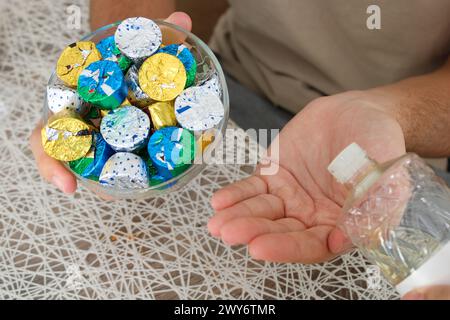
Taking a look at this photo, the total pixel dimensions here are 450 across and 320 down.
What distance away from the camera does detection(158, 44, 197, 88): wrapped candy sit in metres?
0.90

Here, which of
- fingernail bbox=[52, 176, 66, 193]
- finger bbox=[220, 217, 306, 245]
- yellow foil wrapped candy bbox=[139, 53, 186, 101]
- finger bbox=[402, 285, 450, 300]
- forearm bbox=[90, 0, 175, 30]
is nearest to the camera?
finger bbox=[402, 285, 450, 300]

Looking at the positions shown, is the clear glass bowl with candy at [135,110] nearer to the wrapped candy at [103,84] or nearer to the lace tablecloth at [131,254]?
the wrapped candy at [103,84]

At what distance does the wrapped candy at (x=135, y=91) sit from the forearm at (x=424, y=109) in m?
0.42

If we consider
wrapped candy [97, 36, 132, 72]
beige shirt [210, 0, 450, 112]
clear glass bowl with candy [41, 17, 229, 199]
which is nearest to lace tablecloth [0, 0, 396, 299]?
clear glass bowl with candy [41, 17, 229, 199]

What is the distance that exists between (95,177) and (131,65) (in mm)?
222

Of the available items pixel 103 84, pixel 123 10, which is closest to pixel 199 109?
pixel 103 84

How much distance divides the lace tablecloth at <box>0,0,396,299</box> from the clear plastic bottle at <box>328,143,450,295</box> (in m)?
0.16

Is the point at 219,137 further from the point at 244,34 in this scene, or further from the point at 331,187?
the point at 244,34

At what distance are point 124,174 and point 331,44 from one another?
61cm

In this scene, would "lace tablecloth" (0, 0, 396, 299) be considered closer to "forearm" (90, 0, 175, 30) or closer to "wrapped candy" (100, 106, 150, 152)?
"wrapped candy" (100, 106, 150, 152)

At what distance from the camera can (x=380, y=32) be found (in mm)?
1095

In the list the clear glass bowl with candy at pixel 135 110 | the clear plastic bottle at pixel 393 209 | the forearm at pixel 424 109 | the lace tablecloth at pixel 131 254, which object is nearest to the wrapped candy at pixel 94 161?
the clear glass bowl with candy at pixel 135 110

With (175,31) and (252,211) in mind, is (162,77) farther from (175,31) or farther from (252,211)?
(252,211)
